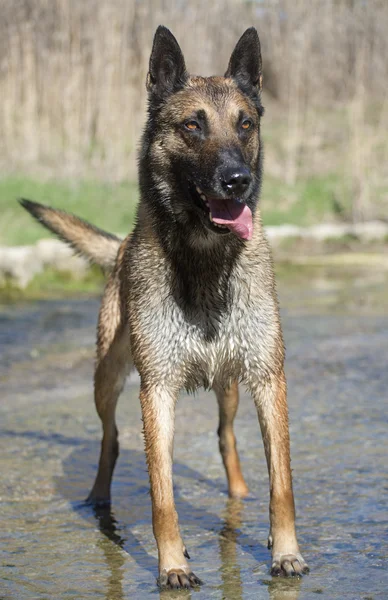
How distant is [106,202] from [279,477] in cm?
1075

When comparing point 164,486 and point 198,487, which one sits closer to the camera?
point 164,486

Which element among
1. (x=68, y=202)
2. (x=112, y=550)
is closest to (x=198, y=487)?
(x=112, y=550)

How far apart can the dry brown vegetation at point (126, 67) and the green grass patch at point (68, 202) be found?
64cm

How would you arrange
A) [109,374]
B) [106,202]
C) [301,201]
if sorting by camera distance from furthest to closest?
[301,201] → [106,202] → [109,374]

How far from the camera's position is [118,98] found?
15.1m

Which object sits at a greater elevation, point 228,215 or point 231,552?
point 228,215

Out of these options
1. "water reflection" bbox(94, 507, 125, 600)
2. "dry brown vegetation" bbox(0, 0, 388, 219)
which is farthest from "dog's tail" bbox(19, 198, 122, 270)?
"dry brown vegetation" bbox(0, 0, 388, 219)

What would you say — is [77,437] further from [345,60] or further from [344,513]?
[345,60]

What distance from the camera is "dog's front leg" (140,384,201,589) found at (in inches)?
138

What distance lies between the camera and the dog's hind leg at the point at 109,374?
456 cm

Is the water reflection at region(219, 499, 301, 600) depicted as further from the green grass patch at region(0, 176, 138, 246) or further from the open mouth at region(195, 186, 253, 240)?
the green grass patch at region(0, 176, 138, 246)

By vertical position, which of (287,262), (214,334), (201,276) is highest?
(201,276)

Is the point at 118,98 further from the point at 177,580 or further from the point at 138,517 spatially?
the point at 177,580

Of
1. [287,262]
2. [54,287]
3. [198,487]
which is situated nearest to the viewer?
[198,487]
